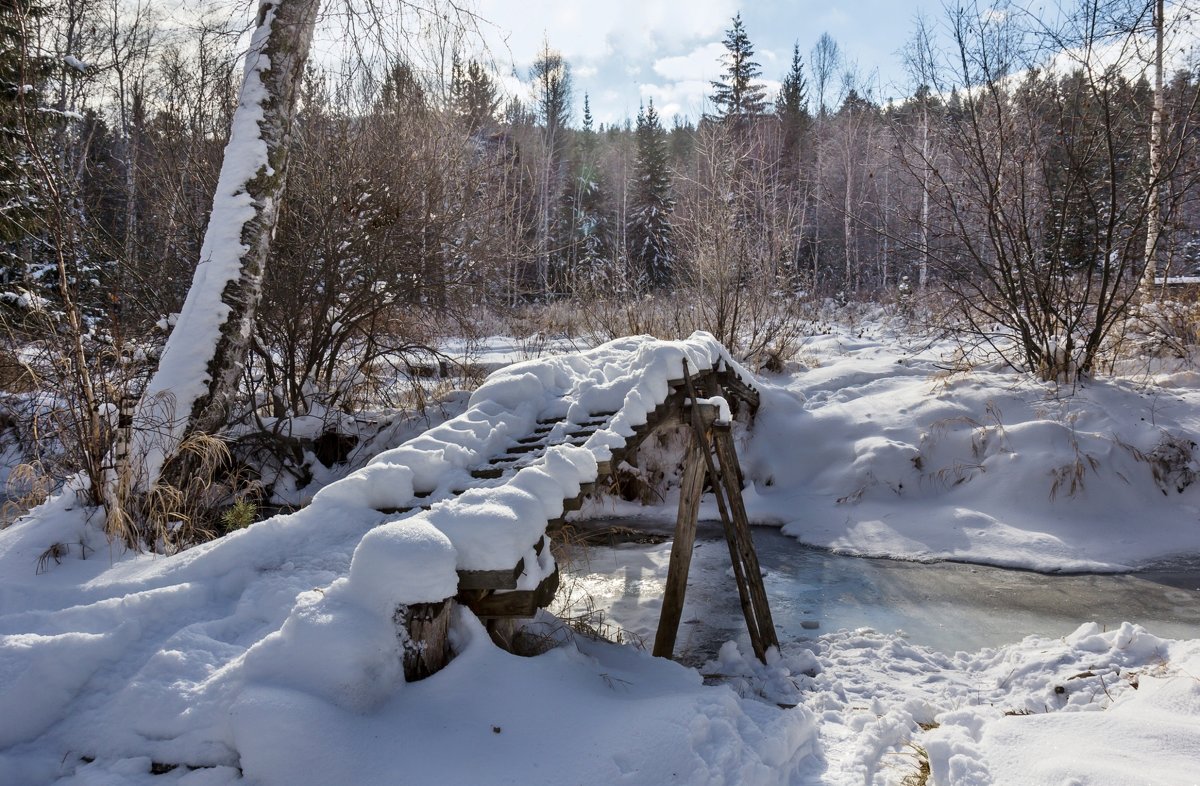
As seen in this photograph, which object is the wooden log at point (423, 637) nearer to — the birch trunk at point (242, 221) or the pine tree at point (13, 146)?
the birch trunk at point (242, 221)

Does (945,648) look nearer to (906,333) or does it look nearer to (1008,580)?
(1008,580)

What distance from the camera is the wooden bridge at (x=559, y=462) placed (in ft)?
9.29

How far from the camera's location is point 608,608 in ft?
19.0

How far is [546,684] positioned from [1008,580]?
523 cm

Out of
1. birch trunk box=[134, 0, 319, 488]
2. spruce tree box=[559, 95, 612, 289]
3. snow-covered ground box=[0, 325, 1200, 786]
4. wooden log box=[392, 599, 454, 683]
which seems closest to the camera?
snow-covered ground box=[0, 325, 1200, 786]

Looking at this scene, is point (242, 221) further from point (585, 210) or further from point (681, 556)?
point (585, 210)

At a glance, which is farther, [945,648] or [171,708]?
[945,648]

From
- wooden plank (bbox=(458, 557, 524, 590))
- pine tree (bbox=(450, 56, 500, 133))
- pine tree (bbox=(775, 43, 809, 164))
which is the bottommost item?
wooden plank (bbox=(458, 557, 524, 590))

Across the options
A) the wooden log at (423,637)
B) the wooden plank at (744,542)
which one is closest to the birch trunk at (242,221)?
the wooden log at (423,637)

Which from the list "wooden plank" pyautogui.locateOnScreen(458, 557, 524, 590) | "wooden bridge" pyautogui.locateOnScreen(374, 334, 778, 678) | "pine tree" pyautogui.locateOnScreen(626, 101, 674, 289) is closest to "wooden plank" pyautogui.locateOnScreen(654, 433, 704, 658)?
"wooden bridge" pyautogui.locateOnScreen(374, 334, 778, 678)

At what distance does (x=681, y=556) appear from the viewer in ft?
16.3

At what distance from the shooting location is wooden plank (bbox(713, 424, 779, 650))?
16.1 feet

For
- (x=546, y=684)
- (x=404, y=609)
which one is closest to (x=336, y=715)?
(x=404, y=609)

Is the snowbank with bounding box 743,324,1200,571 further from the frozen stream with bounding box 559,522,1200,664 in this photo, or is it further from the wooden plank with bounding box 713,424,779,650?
the wooden plank with bounding box 713,424,779,650
